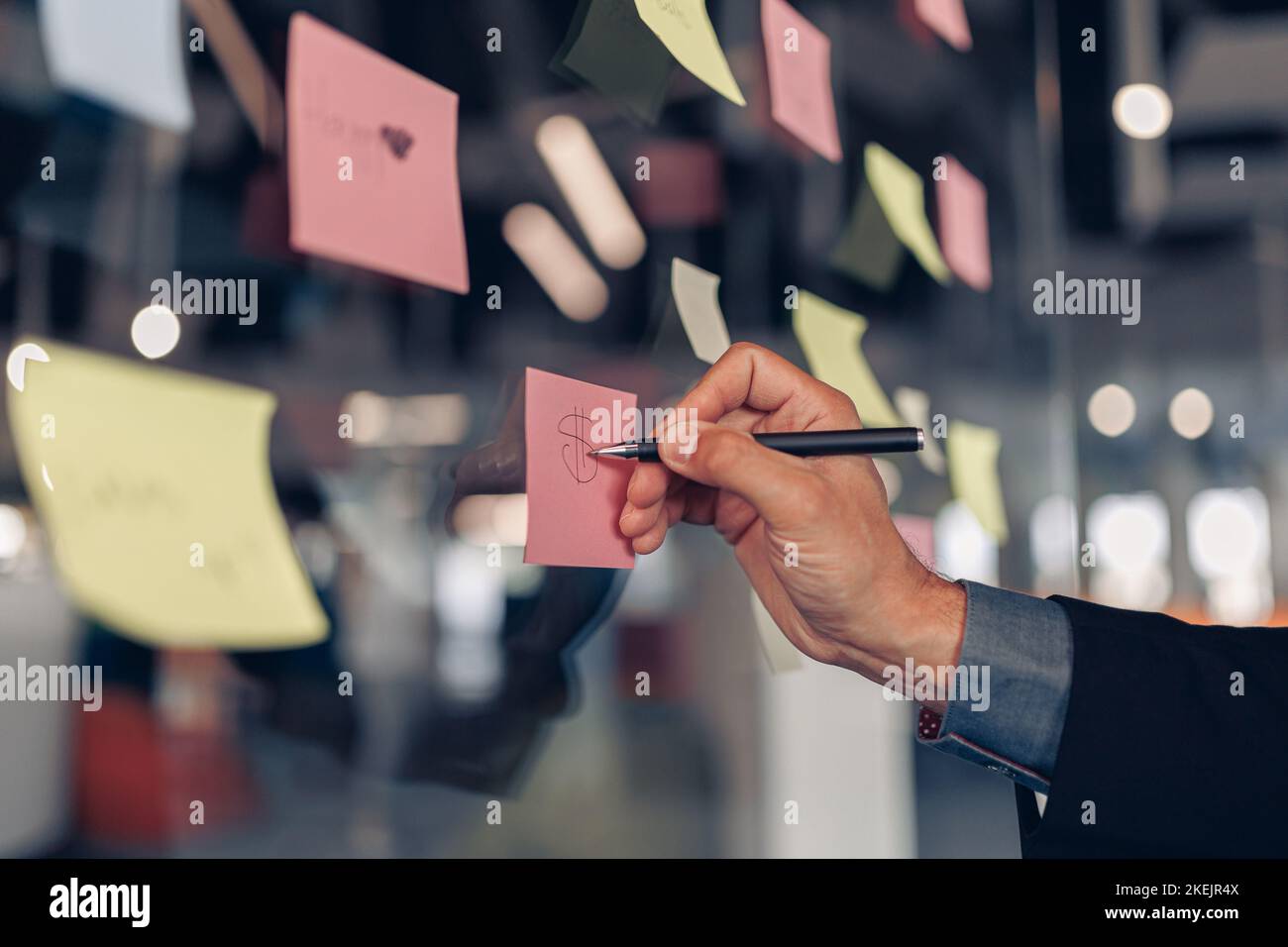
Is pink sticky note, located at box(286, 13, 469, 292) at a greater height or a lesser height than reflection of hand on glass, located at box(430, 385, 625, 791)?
greater

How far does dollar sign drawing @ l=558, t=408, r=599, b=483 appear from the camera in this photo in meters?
0.49

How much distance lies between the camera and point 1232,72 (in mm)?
1776

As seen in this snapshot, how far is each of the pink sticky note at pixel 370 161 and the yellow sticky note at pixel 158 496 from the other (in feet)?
0.28

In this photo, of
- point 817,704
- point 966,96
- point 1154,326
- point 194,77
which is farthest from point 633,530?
point 1154,326

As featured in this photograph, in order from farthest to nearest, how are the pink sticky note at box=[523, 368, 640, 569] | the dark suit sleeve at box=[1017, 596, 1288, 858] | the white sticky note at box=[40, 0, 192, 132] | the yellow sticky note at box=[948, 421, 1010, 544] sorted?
the yellow sticky note at box=[948, 421, 1010, 544] < the dark suit sleeve at box=[1017, 596, 1288, 858] < the pink sticky note at box=[523, 368, 640, 569] < the white sticky note at box=[40, 0, 192, 132]

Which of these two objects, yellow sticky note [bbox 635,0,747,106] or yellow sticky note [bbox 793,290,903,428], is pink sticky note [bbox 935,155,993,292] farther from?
yellow sticky note [bbox 635,0,747,106]

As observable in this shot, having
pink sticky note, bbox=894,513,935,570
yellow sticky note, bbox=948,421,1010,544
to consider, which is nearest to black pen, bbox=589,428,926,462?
pink sticky note, bbox=894,513,935,570

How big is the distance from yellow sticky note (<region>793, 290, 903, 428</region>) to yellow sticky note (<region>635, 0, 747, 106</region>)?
202 mm

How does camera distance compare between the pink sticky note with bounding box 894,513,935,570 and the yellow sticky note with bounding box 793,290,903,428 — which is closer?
the yellow sticky note with bounding box 793,290,903,428

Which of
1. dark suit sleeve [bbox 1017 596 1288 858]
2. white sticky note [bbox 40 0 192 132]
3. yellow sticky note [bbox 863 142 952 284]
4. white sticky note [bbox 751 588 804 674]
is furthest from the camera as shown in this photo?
yellow sticky note [bbox 863 142 952 284]

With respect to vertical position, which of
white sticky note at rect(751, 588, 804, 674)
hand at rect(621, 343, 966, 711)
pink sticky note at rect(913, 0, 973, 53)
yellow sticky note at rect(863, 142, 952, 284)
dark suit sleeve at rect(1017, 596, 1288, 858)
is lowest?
dark suit sleeve at rect(1017, 596, 1288, 858)

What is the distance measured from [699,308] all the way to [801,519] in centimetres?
17

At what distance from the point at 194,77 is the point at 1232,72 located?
6.15 feet
